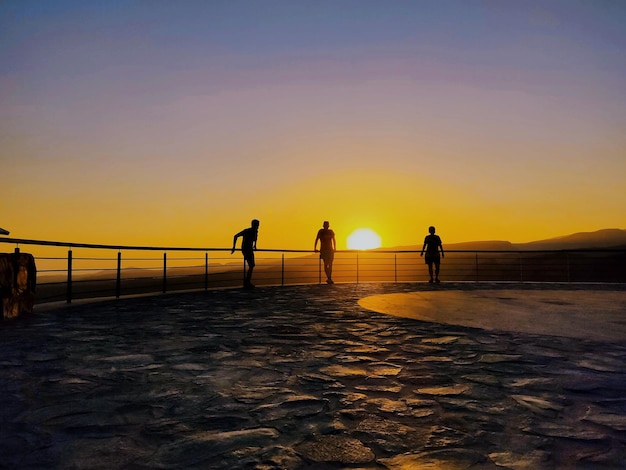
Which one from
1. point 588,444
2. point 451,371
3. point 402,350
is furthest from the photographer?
point 402,350

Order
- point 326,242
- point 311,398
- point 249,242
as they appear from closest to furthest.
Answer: point 311,398, point 249,242, point 326,242

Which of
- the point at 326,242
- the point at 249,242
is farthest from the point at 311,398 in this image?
the point at 326,242

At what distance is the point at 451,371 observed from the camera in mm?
3752

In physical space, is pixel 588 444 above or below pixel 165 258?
below

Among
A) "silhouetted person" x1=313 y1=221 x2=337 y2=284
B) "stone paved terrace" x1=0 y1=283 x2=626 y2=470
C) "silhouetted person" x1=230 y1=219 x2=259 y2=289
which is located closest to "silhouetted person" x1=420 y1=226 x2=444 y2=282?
"silhouetted person" x1=313 y1=221 x2=337 y2=284

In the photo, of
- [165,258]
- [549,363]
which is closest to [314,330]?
[549,363]

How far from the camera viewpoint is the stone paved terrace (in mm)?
2189

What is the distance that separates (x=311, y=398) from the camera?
9.98 feet

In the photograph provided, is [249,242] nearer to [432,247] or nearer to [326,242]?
[326,242]

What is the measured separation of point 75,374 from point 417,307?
5857 mm

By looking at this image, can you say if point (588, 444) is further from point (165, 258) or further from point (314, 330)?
point (165, 258)

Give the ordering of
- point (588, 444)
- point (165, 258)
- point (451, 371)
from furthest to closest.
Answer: point (165, 258) → point (451, 371) → point (588, 444)

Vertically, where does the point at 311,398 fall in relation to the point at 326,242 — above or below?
below

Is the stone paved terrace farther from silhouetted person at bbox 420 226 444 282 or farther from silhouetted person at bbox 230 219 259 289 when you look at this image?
silhouetted person at bbox 420 226 444 282
